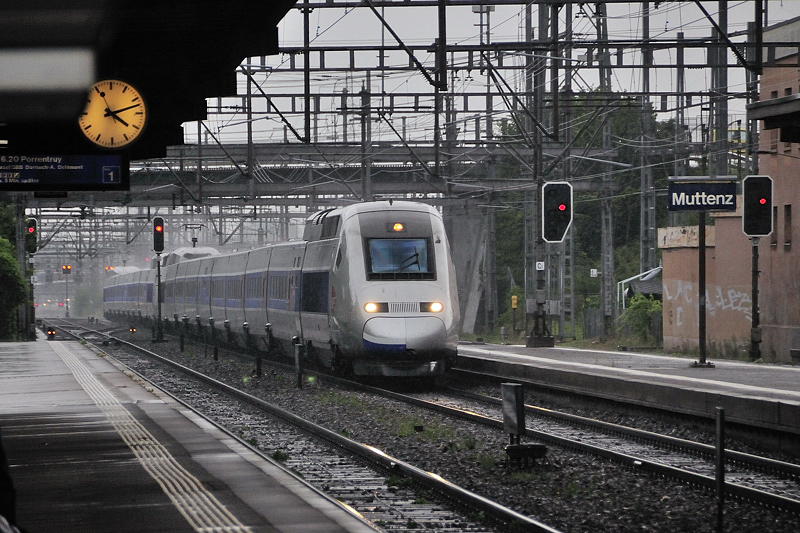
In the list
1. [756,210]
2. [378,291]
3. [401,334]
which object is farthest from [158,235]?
[756,210]

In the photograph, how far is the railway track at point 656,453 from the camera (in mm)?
10539

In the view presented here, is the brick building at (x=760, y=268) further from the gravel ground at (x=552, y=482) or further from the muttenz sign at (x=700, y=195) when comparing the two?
the gravel ground at (x=552, y=482)

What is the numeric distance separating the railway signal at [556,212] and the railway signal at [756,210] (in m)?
5.00

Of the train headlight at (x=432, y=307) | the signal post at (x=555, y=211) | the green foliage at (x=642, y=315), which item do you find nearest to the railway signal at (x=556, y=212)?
the signal post at (x=555, y=211)

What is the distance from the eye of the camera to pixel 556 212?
97.2 feet

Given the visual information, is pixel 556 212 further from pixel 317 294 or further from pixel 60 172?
pixel 60 172

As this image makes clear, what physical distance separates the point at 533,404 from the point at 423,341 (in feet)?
7.48

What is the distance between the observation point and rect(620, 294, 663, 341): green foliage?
41938 mm

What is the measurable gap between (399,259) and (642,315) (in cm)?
2248

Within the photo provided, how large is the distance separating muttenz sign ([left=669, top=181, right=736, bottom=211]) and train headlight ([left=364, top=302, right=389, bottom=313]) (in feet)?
17.4

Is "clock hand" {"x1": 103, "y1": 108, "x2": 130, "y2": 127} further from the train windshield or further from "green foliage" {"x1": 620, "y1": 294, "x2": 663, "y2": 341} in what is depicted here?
"green foliage" {"x1": 620, "y1": 294, "x2": 663, "y2": 341}

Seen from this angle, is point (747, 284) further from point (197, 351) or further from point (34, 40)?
point (34, 40)

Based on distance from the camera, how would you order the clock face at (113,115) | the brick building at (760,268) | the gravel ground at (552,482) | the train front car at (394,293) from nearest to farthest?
the gravel ground at (552,482) → the clock face at (113,115) → the train front car at (394,293) → the brick building at (760,268)

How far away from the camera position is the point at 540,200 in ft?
100
